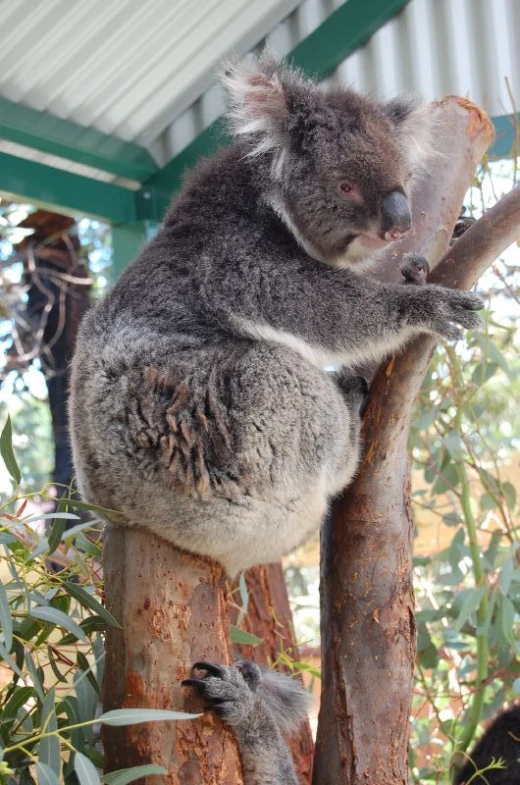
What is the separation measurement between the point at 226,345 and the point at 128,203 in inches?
71.8

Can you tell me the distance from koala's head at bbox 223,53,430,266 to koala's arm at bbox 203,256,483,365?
0.16 m

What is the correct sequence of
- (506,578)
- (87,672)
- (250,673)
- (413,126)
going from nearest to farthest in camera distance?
1. (250,673)
2. (87,672)
3. (413,126)
4. (506,578)

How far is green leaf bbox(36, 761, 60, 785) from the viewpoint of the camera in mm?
1562

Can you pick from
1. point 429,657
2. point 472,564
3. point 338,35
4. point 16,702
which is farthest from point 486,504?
point 16,702

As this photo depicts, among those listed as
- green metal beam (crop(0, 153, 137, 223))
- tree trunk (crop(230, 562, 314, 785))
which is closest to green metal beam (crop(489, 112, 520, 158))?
green metal beam (crop(0, 153, 137, 223))

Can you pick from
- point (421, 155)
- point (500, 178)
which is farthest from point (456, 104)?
point (500, 178)

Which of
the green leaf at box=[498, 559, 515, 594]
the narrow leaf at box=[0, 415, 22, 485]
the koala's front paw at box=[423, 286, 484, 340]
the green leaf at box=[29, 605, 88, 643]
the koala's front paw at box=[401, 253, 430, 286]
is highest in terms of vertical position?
the koala's front paw at box=[401, 253, 430, 286]

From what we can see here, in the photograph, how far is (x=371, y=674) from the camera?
2203 mm

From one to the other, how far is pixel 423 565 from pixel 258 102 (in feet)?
6.65

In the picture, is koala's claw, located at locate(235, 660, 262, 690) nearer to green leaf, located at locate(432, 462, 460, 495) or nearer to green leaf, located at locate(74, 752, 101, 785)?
green leaf, located at locate(74, 752, 101, 785)

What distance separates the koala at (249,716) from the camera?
1924 mm

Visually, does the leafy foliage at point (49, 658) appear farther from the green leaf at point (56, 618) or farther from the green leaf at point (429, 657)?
the green leaf at point (429, 657)

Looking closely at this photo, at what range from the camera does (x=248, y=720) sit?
1995 millimetres

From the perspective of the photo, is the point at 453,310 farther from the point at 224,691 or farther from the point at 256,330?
the point at 224,691
